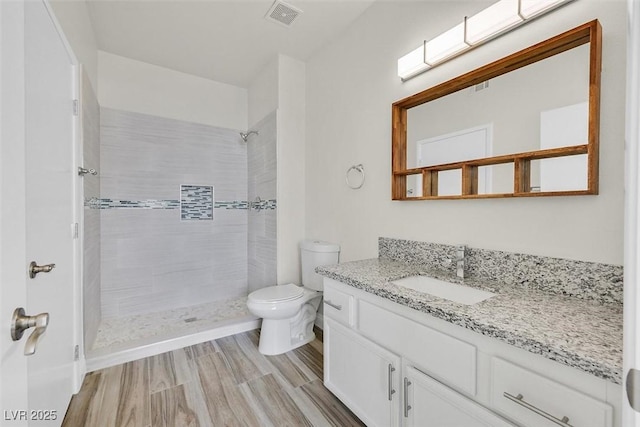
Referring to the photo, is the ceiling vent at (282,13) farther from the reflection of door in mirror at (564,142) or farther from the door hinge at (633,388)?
the door hinge at (633,388)

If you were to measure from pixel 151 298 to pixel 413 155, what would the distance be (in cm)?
285

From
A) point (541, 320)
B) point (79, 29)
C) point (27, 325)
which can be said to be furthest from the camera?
point (79, 29)

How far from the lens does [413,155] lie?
1722mm

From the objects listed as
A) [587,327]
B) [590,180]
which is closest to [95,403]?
[587,327]

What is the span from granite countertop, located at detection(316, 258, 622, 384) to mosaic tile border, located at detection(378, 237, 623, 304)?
32 mm

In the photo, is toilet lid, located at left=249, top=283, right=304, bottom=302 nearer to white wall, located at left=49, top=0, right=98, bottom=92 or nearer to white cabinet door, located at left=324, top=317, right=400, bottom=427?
white cabinet door, located at left=324, top=317, right=400, bottom=427

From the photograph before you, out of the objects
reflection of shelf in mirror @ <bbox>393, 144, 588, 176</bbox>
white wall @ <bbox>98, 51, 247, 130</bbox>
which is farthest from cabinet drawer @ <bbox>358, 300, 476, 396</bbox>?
white wall @ <bbox>98, 51, 247, 130</bbox>

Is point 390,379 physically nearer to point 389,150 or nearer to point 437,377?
point 437,377

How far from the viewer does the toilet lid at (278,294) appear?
2100 mm

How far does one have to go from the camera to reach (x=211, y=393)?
5.58ft

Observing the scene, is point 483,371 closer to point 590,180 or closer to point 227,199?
point 590,180

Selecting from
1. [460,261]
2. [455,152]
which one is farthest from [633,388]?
[455,152]

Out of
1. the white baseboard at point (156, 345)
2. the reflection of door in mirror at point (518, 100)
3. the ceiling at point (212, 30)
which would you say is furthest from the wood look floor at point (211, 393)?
the ceiling at point (212, 30)

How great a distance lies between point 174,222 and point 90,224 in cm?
92
